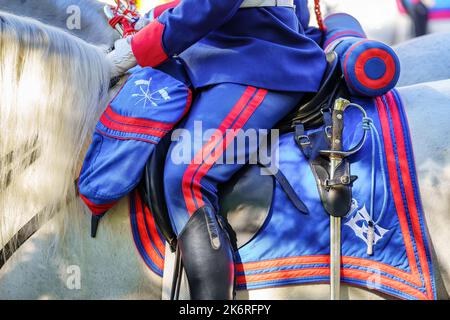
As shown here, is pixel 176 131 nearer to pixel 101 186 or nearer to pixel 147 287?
pixel 101 186

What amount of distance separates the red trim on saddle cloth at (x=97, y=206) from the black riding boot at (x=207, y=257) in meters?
0.27

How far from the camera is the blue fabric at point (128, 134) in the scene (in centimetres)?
167

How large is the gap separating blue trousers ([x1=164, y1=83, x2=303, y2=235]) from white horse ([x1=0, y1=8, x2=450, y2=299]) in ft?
0.77

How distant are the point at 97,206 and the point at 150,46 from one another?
0.56m

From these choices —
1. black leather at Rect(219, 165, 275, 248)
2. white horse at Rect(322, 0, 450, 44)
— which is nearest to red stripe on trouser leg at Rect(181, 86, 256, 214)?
black leather at Rect(219, 165, 275, 248)

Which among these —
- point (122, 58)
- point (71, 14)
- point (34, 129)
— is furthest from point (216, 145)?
point (71, 14)

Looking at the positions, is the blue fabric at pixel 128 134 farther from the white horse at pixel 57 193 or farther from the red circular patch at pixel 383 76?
the red circular patch at pixel 383 76

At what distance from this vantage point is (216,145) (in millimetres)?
1691

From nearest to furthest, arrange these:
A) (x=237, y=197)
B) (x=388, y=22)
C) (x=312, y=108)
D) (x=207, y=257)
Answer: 1. (x=207, y=257)
2. (x=237, y=197)
3. (x=312, y=108)
4. (x=388, y=22)

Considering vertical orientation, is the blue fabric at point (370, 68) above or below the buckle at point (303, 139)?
above

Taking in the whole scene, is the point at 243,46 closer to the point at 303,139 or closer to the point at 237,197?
the point at 303,139

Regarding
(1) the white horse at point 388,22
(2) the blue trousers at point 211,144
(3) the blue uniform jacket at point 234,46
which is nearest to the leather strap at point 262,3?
(3) the blue uniform jacket at point 234,46

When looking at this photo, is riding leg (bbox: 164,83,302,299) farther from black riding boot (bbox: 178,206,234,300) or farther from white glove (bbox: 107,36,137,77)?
white glove (bbox: 107,36,137,77)

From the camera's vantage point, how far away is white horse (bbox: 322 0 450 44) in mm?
5332
